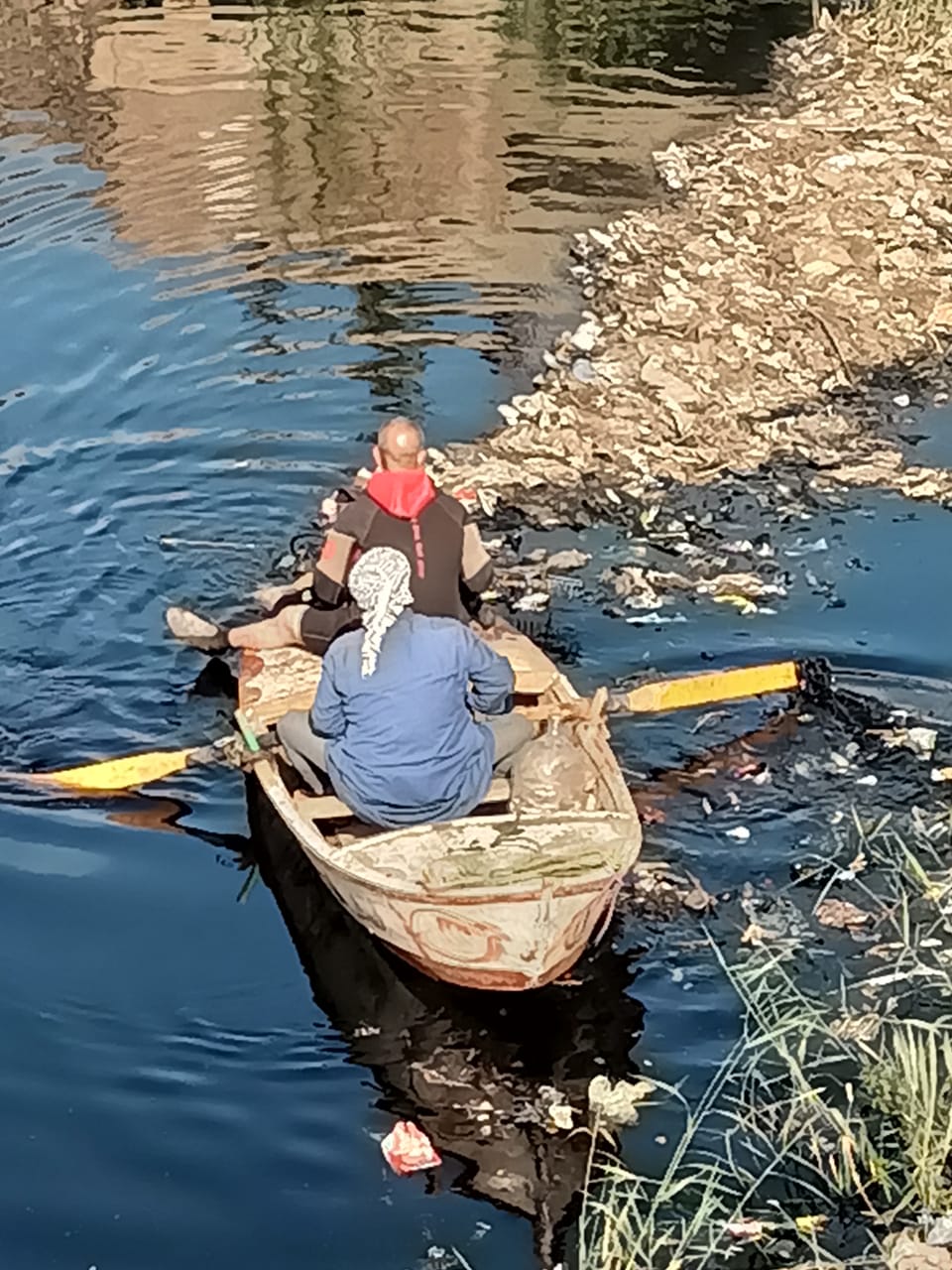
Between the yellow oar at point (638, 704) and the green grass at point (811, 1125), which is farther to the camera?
the yellow oar at point (638, 704)

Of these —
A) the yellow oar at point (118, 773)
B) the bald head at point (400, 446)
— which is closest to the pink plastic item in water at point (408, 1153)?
the yellow oar at point (118, 773)

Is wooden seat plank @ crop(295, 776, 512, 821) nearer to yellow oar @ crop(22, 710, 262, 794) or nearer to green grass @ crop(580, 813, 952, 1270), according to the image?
yellow oar @ crop(22, 710, 262, 794)

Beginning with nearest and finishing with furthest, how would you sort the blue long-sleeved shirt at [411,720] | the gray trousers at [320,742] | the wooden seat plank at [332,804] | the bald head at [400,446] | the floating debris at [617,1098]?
the floating debris at [617,1098]
the blue long-sleeved shirt at [411,720]
the wooden seat plank at [332,804]
the gray trousers at [320,742]
the bald head at [400,446]

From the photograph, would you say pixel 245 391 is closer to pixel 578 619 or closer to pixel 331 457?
pixel 331 457

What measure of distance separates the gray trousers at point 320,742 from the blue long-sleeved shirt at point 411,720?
0.32 meters

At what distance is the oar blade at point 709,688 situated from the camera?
9539 millimetres

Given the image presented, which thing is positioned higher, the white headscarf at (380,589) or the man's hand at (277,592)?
the white headscarf at (380,589)

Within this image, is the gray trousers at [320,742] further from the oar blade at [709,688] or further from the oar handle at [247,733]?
the oar blade at [709,688]

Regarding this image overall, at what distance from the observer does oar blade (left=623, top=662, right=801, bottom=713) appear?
954cm

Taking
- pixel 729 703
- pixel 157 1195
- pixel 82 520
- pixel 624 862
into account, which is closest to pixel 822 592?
pixel 729 703

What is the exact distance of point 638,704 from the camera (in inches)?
374

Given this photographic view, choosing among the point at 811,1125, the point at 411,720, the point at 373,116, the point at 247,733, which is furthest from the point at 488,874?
the point at 373,116

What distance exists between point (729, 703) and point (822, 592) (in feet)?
5.22

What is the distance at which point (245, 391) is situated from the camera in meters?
14.7
